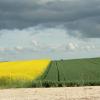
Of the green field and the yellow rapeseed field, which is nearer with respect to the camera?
the green field

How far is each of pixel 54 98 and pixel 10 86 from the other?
35.7 ft

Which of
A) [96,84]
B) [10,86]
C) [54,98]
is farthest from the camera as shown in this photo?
[10,86]

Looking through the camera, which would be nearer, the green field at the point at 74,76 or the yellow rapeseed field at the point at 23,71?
the green field at the point at 74,76

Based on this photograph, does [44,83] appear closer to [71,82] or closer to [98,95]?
[71,82]

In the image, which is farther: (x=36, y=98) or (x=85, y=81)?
(x=85, y=81)

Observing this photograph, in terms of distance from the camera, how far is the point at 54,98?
20.4 metres

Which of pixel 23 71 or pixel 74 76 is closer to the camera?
pixel 74 76

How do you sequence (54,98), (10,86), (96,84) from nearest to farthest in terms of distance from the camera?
1. (54,98)
2. (96,84)
3. (10,86)

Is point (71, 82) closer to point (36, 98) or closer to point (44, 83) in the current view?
point (44, 83)

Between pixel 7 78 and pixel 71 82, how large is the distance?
20.3ft

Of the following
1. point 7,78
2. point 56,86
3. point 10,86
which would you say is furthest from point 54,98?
point 7,78

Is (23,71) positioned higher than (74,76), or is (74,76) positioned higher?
(23,71)

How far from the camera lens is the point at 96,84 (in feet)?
94.2

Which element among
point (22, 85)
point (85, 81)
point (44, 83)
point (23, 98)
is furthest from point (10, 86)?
point (23, 98)
